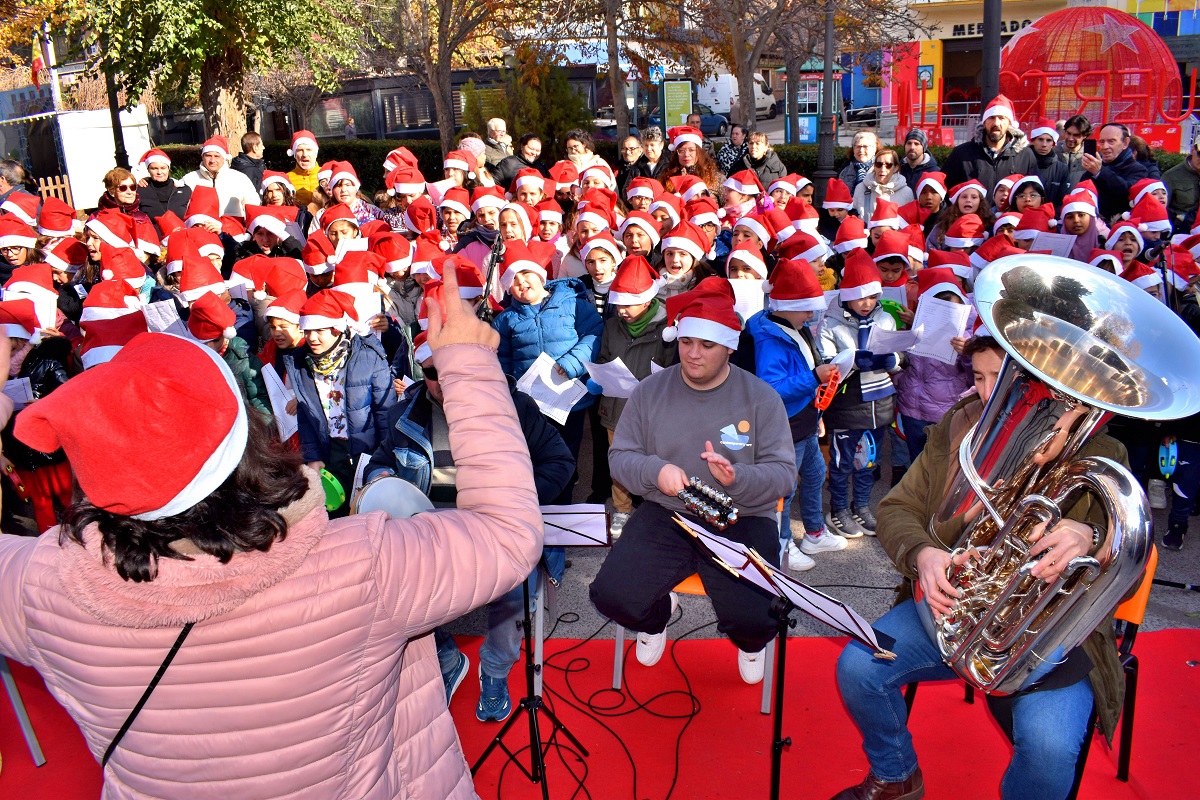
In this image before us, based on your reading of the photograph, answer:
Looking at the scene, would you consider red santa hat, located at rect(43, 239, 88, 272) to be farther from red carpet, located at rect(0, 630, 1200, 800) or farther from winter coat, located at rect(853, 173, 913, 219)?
winter coat, located at rect(853, 173, 913, 219)

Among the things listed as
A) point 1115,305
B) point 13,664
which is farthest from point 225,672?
point 13,664

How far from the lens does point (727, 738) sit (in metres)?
3.63

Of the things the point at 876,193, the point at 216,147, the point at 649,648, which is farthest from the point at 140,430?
the point at 216,147

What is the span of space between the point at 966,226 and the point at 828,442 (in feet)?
7.48

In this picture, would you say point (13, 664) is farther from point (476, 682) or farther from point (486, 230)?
point (486, 230)

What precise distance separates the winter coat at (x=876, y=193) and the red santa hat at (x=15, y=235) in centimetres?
704

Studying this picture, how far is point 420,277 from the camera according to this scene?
6.03 m

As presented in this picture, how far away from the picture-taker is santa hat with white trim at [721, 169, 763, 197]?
8.45 metres

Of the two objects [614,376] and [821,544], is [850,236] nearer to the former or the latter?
[821,544]

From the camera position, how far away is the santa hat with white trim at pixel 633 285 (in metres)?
4.90

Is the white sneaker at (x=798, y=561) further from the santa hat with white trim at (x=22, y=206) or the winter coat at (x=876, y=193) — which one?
the santa hat with white trim at (x=22, y=206)

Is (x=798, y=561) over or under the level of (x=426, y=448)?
under

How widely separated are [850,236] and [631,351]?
2290 millimetres

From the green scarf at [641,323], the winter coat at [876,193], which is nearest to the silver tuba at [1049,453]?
the green scarf at [641,323]
